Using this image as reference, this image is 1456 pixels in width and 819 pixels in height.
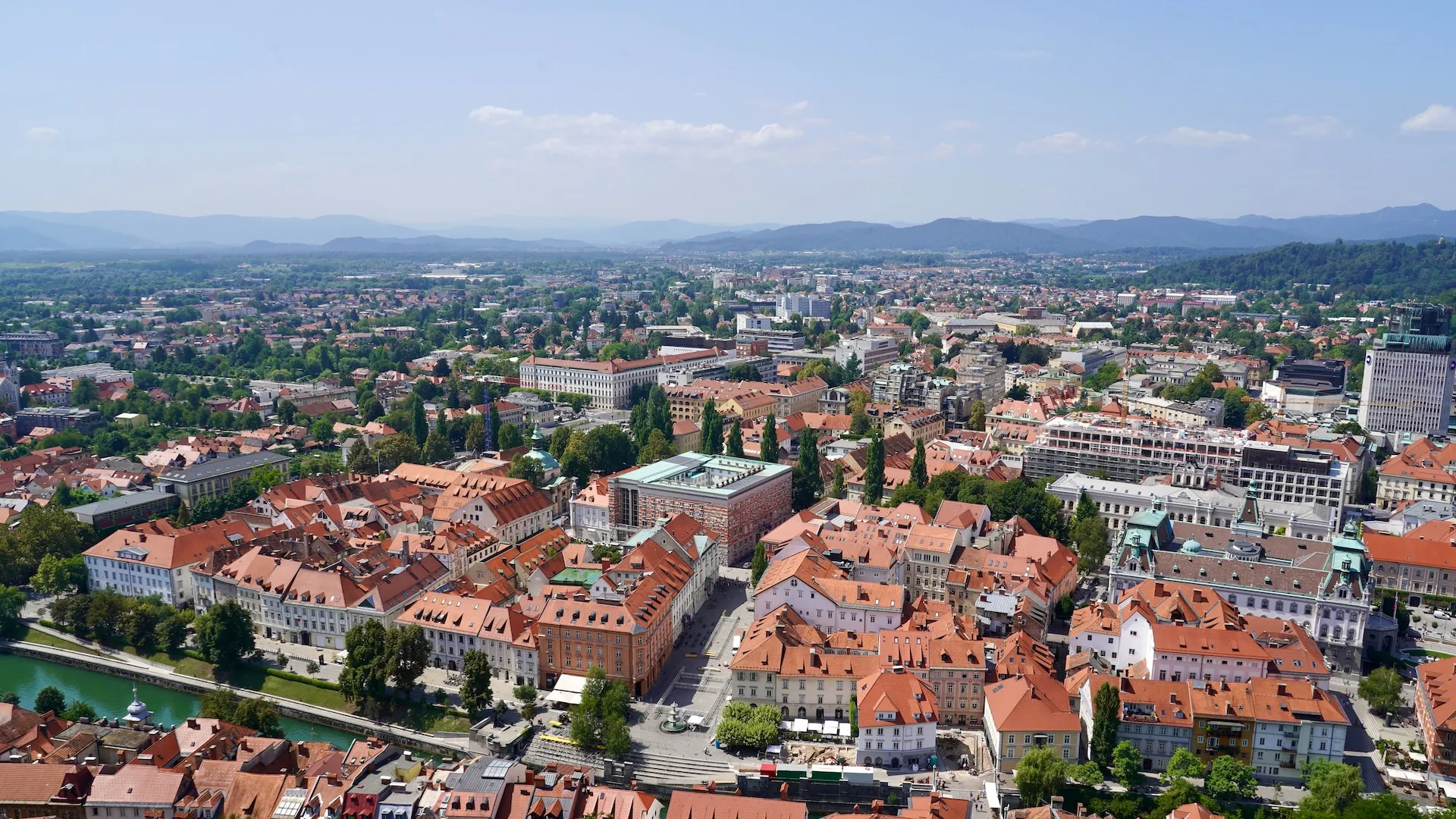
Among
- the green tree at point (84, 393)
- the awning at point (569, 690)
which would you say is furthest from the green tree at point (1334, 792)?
the green tree at point (84, 393)

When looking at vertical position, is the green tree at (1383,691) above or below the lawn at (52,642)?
above

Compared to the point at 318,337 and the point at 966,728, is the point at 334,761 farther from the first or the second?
the point at 318,337

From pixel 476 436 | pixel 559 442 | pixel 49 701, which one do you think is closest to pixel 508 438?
pixel 476 436

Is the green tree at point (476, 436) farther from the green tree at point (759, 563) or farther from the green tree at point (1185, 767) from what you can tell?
the green tree at point (1185, 767)

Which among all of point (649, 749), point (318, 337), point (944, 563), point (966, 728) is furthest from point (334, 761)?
point (318, 337)

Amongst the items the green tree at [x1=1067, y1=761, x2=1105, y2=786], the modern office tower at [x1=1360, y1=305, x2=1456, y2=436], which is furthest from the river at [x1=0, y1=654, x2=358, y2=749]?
the modern office tower at [x1=1360, y1=305, x2=1456, y2=436]
